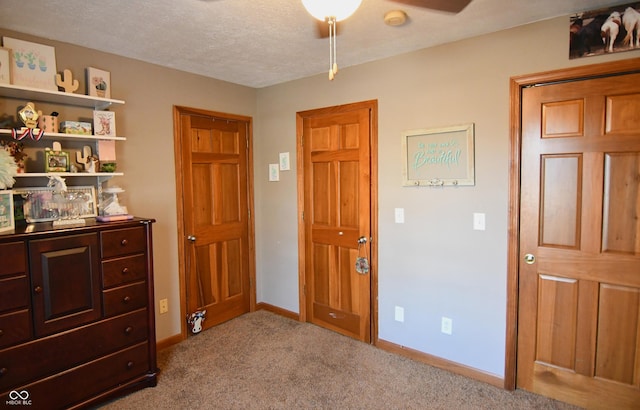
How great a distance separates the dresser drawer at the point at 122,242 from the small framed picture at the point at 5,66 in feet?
3.54

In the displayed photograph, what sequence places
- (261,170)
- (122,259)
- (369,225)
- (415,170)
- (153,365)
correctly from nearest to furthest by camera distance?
1. (122,259)
2. (153,365)
3. (415,170)
4. (369,225)
5. (261,170)

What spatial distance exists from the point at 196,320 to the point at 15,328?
1.51m

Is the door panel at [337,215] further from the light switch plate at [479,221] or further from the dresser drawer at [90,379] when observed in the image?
the dresser drawer at [90,379]

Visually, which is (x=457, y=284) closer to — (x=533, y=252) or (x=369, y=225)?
(x=533, y=252)

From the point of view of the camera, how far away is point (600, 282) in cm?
213

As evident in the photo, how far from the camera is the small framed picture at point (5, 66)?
2104 millimetres

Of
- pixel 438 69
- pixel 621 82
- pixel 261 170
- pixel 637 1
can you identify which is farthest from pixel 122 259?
pixel 637 1

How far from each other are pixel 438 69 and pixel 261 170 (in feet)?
6.78

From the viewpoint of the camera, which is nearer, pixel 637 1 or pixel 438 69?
pixel 637 1

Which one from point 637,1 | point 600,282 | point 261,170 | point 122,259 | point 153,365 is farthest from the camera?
point 261,170

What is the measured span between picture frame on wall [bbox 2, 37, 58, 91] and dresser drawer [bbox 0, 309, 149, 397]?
1.58 m

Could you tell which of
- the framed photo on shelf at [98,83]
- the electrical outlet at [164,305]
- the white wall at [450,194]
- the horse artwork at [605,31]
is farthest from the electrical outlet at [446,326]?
the framed photo on shelf at [98,83]

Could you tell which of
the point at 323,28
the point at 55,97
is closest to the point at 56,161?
the point at 55,97

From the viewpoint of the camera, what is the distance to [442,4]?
6.33 feet
